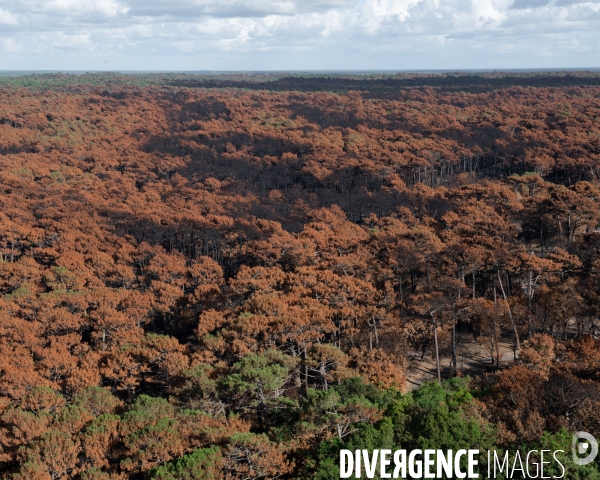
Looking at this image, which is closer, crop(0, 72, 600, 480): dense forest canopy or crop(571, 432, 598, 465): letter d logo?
crop(571, 432, 598, 465): letter d logo

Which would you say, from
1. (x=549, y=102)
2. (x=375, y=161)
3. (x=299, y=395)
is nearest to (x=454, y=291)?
(x=299, y=395)

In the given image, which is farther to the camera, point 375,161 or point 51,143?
point 51,143

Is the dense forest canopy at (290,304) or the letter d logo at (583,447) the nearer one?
the letter d logo at (583,447)

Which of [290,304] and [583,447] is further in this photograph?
[290,304]

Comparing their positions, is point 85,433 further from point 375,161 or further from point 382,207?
point 375,161
